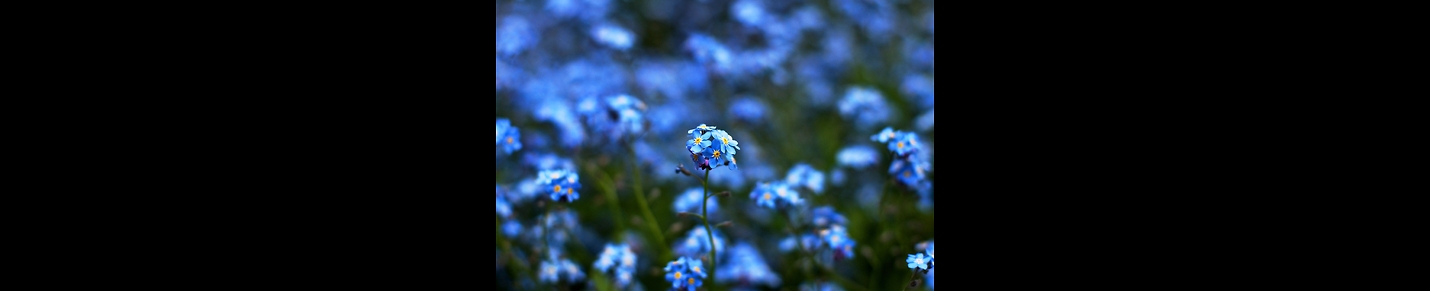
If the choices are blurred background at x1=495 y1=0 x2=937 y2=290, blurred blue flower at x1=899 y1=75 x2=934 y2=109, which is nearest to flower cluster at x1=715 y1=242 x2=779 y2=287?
blurred background at x1=495 y1=0 x2=937 y2=290

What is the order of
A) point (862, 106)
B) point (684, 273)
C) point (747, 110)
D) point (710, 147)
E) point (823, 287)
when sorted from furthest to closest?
point (747, 110) → point (862, 106) → point (823, 287) → point (684, 273) → point (710, 147)

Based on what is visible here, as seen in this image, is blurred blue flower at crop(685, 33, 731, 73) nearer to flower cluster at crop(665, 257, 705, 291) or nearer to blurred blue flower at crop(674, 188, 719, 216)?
blurred blue flower at crop(674, 188, 719, 216)

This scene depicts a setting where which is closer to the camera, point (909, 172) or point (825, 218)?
point (909, 172)

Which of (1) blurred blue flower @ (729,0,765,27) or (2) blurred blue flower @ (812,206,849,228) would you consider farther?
(1) blurred blue flower @ (729,0,765,27)

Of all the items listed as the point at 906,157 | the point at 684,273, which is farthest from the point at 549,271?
the point at 906,157

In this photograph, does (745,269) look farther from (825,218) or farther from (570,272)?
(570,272)
